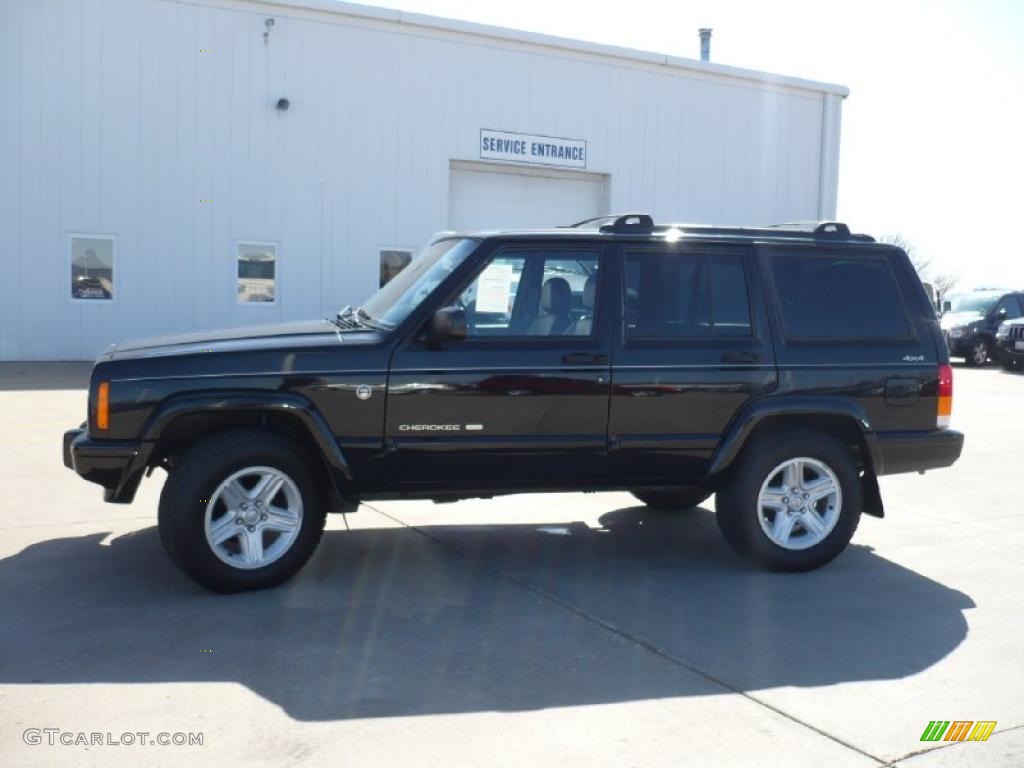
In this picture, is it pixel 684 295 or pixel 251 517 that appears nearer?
pixel 251 517

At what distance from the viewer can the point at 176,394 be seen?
17.8 feet

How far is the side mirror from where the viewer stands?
5.47 meters

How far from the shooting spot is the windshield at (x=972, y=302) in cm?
2386

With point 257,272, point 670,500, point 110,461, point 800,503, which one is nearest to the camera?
point 110,461

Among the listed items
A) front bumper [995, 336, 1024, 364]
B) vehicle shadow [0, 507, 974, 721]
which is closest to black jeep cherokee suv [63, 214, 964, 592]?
vehicle shadow [0, 507, 974, 721]

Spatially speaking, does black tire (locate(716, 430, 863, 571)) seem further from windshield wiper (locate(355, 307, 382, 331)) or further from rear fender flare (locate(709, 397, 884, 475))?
windshield wiper (locate(355, 307, 382, 331))

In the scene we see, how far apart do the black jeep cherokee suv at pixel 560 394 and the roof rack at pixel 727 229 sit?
2 centimetres

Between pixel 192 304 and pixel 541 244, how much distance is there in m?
13.7

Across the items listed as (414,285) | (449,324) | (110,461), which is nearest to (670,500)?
(414,285)

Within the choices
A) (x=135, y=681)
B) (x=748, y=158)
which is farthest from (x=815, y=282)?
(x=748, y=158)

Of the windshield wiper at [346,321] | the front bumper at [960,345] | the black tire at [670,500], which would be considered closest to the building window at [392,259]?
the front bumper at [960,345]

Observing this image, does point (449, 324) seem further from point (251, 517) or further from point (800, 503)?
point (800, 503)

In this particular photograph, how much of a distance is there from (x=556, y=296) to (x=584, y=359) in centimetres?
39

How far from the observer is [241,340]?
580 centimetres
